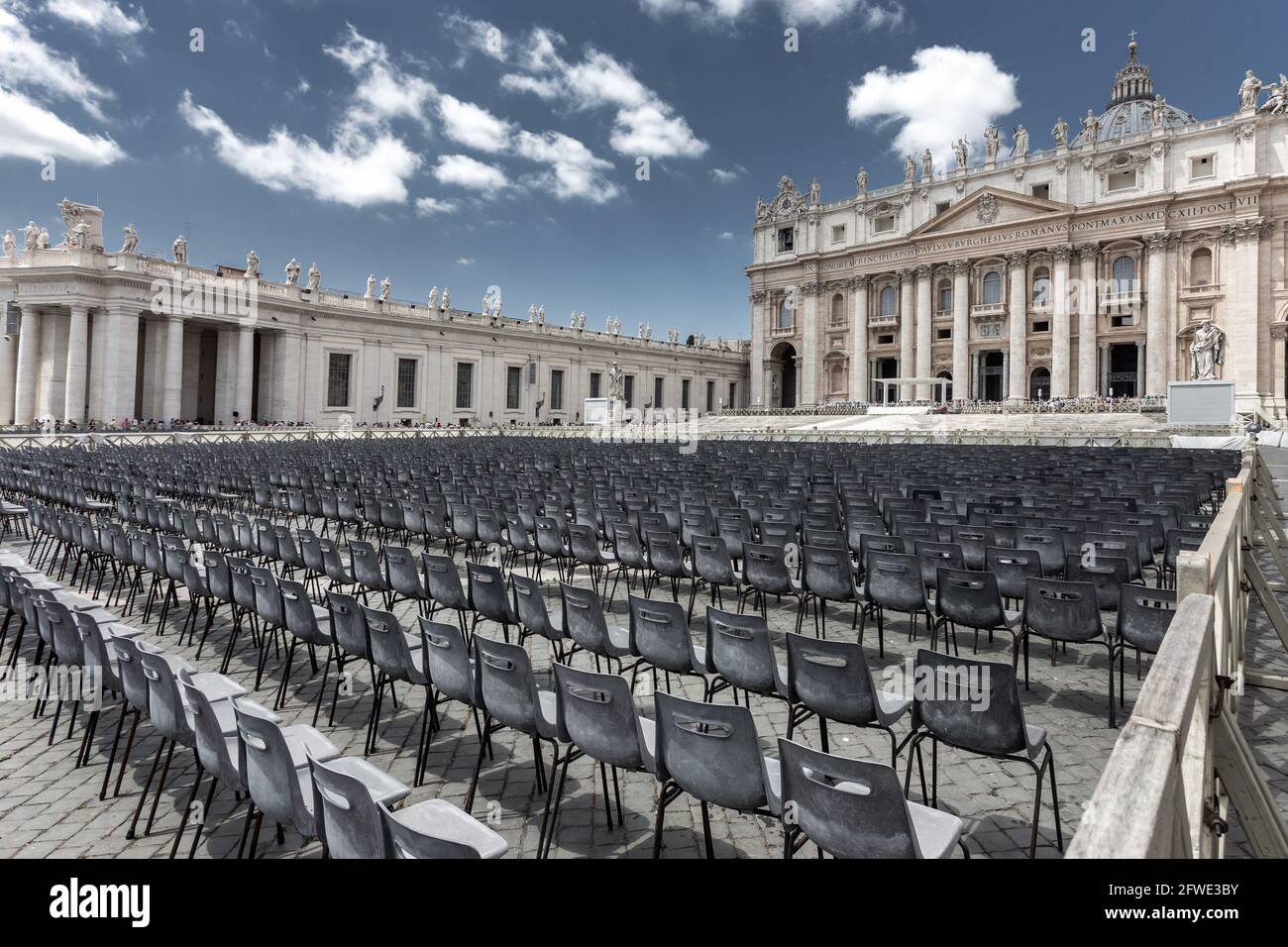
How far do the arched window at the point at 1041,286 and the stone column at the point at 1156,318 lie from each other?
630 centimetres

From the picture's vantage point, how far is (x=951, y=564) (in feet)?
21.9

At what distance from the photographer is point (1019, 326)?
53031 millimetres

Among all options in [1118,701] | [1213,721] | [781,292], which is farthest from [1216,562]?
→ [781,292]

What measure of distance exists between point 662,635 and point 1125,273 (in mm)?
59771

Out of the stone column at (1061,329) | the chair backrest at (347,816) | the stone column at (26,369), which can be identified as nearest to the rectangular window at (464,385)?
the stone column at (26,369)

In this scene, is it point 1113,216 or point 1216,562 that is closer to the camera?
point 1216,562

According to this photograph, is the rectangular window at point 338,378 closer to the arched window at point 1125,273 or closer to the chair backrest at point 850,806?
the chair backrest at point 850,806

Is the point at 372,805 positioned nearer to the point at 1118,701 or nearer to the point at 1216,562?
the point at 1216,562

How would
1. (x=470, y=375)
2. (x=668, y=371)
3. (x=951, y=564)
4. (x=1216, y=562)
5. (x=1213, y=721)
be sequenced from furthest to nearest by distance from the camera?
1. (x=668, y=371)
2. (x=470, y=375)
3. (x=951, y=564)
4. (x=1216, y=562)
5. (x=1213, y=721)

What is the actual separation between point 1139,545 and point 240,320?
149 ft

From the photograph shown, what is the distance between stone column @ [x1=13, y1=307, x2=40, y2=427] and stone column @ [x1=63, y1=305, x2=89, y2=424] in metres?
2.37

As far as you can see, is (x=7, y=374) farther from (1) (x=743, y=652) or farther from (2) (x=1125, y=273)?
(2) (x=1125, y=273)

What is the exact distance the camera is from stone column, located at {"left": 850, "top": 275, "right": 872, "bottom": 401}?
61.5 m

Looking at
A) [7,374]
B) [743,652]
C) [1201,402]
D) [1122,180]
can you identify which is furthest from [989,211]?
[7,374]
